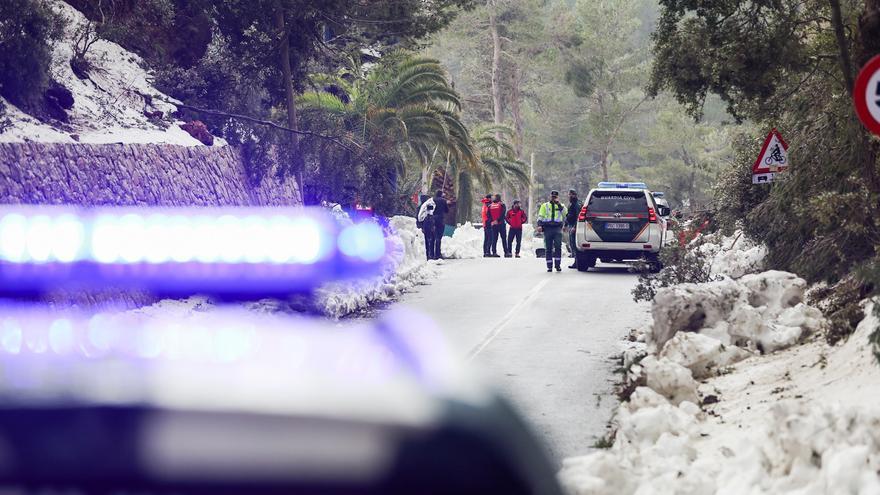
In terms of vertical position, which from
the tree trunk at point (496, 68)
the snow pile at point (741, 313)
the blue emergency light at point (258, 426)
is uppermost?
the tree trunk at point (496, 68)

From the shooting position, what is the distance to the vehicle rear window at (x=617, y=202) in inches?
1109

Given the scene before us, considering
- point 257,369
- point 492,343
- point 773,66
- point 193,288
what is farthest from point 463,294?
point 257,369

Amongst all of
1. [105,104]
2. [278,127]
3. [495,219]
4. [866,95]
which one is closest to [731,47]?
[866,95]

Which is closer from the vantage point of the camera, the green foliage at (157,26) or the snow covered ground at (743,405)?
the snow covered ground at (743,405)

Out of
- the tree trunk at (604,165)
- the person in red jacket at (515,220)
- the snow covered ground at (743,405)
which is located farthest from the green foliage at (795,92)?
the tree trunk at (604,165)

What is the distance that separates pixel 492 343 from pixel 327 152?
12262mm

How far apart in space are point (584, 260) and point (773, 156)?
1057 cm

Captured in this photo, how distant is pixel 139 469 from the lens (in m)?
2.22

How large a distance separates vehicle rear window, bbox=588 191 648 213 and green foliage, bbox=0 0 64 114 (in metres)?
12.1

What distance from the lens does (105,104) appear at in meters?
26.0

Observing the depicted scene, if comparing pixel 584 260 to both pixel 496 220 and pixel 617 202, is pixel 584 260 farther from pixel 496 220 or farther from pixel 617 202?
pixel 496 220

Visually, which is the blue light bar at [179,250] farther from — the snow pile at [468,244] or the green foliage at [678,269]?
the snow pile at [468,244]

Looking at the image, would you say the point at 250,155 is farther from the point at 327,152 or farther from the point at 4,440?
the point at 4,440

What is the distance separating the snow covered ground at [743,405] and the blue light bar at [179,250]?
808 centimetres
